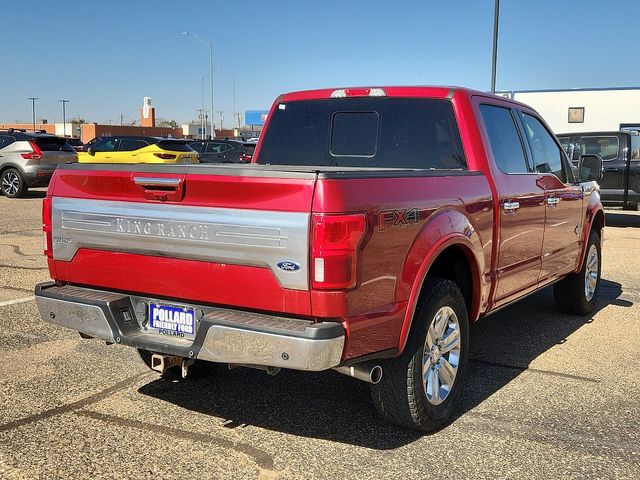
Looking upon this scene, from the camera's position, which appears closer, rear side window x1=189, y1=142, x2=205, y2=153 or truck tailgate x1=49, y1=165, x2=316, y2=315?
truck tailgate x1=49, y1=165, x2=316, y2=315

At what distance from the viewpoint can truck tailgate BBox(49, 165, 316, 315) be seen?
329 centimetres

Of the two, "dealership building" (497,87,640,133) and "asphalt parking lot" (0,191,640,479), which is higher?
"dealership building" (497,87,640,133)

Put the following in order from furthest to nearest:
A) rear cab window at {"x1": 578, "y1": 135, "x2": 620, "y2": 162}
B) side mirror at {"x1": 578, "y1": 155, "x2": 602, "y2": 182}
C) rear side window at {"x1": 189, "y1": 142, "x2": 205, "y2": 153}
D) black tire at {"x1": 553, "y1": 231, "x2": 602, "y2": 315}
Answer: rear side window at {"x1": 189, "y1": 142, "x2": 205, "y2": 153} < rear cab window at {"x1": 578, "y1": 135, "x2": 620, "y2": 162} < black tire at {"x1": 553, "y1": 231, "x2": 602, "y2": 315} < side mirror at {"x1": 578, "y1": 155, "x2": 602, "y2": 182}

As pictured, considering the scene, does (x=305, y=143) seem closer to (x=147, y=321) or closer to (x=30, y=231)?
(x=147, y=321)

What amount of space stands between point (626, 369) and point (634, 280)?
4.13 meters

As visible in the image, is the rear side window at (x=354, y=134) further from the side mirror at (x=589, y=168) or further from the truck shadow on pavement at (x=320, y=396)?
the side mirror at (x=589, y=168)

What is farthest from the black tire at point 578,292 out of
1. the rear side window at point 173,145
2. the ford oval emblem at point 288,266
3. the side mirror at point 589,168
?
the rear side window at point 173,145

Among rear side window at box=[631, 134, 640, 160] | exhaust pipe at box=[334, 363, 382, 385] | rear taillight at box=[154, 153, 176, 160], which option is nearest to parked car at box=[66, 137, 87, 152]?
rear taillight at box=[154, 153, 176, 160]

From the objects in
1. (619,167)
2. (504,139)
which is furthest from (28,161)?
(504,139)

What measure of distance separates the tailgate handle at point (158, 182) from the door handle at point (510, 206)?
2287 millimetres

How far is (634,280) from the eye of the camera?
29.8 feet

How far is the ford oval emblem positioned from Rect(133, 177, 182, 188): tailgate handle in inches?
28.7

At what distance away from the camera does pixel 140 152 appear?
736 inches

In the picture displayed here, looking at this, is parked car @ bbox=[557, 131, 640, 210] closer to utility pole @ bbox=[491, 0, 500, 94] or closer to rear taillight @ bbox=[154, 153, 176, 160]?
utility pole @ bbox=[491, 0, 500, 94]
